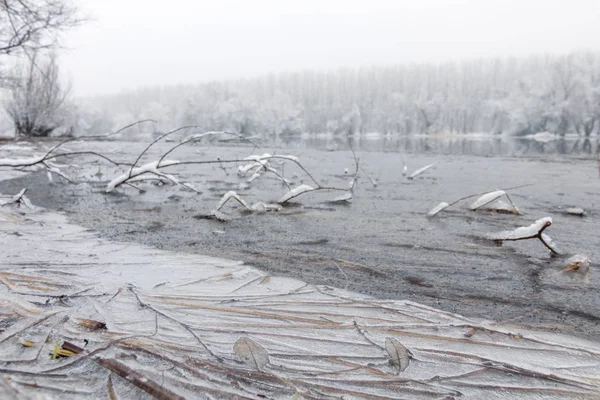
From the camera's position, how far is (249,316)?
1918 mm

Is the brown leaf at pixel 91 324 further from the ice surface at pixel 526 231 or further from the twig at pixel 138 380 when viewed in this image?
the ice surface at pixel 526 231

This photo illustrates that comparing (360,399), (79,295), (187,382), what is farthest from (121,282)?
(360,399)

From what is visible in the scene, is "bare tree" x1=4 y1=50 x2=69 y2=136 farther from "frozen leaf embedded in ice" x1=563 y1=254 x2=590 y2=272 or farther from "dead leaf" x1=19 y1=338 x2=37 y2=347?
"frozen leaf embedded in ice" x1=563 y1=254 x2=590 y2=272

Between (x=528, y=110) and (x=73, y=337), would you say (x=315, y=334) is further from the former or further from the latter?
(x=528, y=110)

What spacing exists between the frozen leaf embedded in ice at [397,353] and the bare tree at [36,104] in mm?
29918

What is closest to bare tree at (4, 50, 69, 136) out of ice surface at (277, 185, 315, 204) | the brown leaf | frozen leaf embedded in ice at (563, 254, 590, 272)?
ice surface at (277, 185, 315, 204)

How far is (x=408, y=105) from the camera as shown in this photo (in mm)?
73312

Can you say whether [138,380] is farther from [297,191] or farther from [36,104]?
[36,104]

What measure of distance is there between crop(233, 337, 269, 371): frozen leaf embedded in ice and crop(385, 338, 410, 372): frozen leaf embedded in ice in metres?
0.49

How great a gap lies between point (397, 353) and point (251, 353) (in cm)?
58

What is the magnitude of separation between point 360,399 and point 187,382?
23.4 inches

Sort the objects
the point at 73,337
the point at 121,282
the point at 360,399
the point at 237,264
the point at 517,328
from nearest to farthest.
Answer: the point at 360,399 → the point at 73,337 → the point at 517,328 → the point at 121,282 → the point at 237,264

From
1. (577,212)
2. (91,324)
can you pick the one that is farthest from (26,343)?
(577,212)

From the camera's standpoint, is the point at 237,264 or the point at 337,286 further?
the point at 237,264
